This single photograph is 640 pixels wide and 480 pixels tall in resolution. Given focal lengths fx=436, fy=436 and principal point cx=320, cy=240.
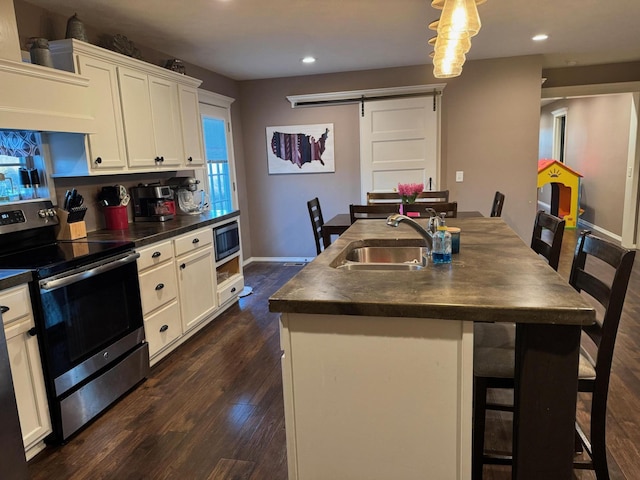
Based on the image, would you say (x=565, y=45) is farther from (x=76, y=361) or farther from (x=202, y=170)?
(x=76, y=361)

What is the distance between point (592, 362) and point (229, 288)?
3034mm

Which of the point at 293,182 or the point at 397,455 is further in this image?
the point at 293,182

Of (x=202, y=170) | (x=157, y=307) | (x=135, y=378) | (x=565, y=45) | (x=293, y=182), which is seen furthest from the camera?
(x=293, y=182)

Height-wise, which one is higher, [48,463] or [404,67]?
[404,67]

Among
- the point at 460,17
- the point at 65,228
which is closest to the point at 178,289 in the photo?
the point at 65,228

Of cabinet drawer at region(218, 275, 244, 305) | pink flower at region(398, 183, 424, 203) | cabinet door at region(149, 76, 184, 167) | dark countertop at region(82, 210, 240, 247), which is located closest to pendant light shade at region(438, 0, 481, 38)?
pink flower at region(398, 183, 424, 203)

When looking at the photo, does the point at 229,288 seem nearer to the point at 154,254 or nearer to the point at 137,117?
the point at 154,254

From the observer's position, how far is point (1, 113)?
6.92 feet

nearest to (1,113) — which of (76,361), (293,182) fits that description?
(76,361)

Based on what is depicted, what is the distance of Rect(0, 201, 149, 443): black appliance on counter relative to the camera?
2076 millimetres

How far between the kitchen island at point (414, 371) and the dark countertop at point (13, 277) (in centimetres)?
128

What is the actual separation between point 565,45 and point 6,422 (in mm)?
5276

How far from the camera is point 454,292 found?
1.37 m

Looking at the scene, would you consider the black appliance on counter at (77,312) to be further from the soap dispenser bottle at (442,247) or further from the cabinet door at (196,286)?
the soap dispenser bottle at (442,247)
